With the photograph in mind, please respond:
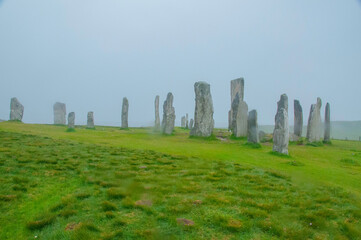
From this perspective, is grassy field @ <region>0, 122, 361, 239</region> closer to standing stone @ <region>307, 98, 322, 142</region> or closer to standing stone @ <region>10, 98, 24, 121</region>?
standing stone @ <region>307, 98, 322, 142</region>

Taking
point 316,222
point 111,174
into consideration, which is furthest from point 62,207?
point 316,222

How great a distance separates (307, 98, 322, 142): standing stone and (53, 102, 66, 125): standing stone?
1251 inches

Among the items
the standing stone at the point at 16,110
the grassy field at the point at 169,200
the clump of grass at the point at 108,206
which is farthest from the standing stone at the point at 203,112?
the standing stone at the point at 16,110

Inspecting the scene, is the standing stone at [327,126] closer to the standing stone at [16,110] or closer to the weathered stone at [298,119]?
the weathered stone at [298,119]

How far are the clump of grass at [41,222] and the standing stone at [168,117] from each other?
20.7 m

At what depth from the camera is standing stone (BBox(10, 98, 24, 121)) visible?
3256 centimetres

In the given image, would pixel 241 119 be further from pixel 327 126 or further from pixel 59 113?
pixel 59 113

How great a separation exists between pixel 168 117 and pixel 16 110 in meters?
22.0

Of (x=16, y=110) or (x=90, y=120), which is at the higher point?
(x=16, y=110)

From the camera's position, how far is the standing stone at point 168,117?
85.0 feet

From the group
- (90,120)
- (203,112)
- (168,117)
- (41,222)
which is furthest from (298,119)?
(41,222)

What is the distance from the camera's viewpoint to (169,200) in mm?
6273

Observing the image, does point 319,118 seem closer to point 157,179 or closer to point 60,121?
point 157,179

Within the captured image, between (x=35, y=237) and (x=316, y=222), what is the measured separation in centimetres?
577
